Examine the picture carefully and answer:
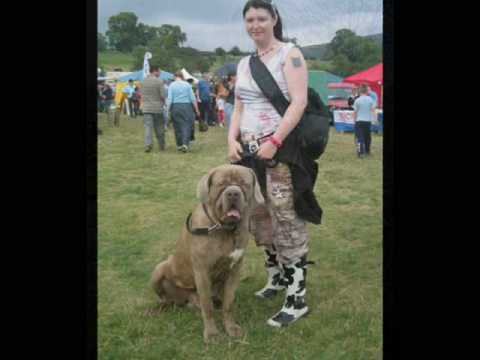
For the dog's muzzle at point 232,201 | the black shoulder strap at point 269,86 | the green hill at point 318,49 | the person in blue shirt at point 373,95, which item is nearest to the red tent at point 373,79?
the person in blue shirt at point 373,95

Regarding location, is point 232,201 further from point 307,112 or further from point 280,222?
point 307,112

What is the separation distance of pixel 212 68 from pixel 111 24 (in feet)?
2.13

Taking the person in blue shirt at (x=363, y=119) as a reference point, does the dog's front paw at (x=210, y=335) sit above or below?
below

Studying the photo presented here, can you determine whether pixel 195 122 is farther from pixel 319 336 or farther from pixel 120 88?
pixel 319 336

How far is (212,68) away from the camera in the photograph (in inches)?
138

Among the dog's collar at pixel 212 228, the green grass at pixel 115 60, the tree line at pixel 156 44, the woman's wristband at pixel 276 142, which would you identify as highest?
the tree line at pixel 156 44

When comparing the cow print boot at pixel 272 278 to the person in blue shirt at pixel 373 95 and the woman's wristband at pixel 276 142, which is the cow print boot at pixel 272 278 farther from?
the person in blue shirt at pixel 373 95

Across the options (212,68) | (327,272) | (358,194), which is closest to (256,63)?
(212,68)

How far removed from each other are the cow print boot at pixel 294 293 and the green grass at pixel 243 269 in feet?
0.21

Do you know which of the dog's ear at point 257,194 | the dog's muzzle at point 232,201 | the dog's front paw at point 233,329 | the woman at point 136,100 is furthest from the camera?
the woman at point 136,100

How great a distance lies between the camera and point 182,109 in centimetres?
365

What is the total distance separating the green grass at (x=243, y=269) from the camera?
129 inches

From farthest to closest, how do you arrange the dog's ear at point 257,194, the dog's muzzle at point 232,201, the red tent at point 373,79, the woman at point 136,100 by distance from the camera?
1. the woman at point 136,100
2. the red tent at point 373,79
3. the dog's ear at point 257,194
4. the dog's muzzle at point 232,201

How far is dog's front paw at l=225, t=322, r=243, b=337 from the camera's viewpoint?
10.9ft
